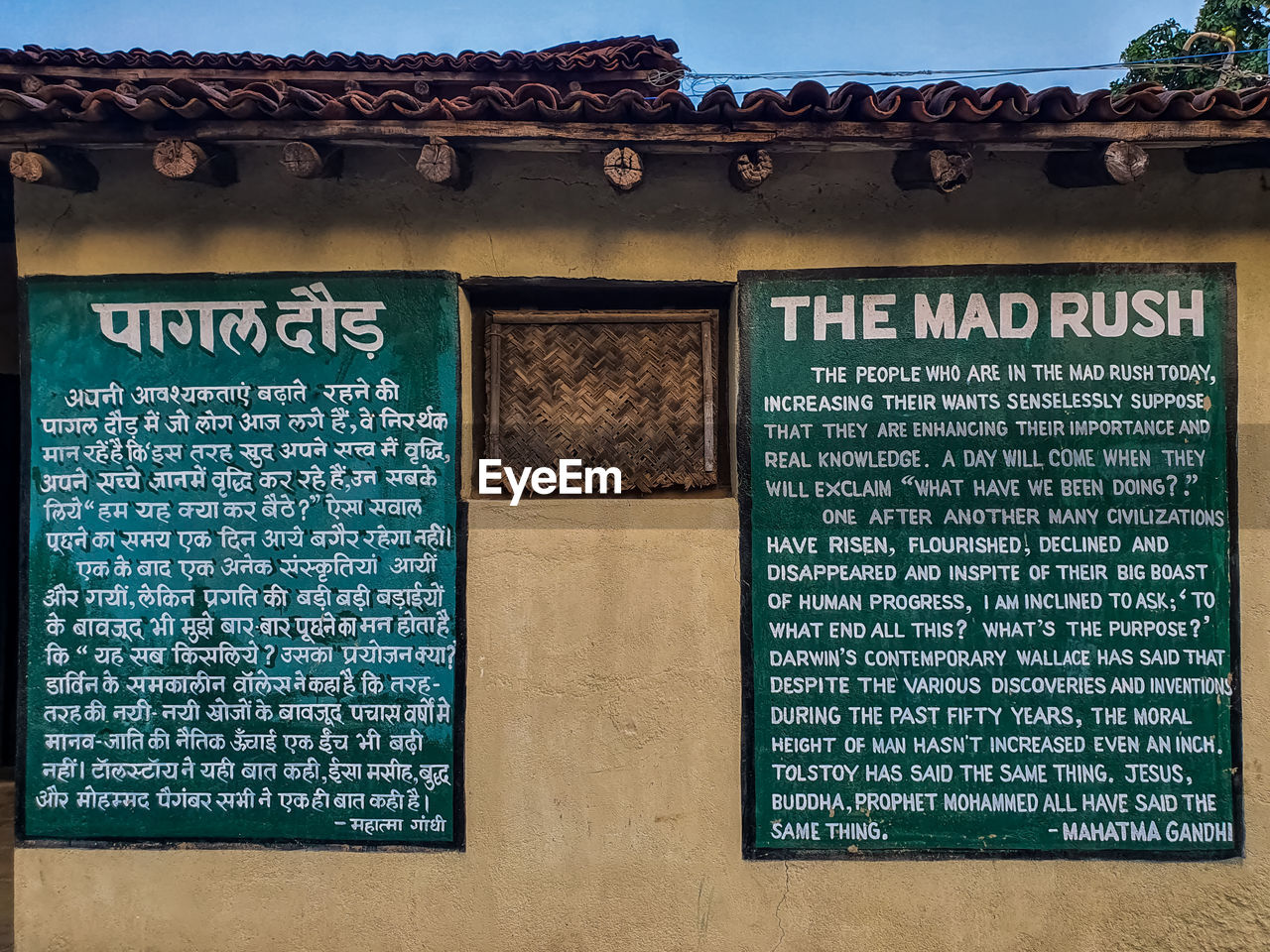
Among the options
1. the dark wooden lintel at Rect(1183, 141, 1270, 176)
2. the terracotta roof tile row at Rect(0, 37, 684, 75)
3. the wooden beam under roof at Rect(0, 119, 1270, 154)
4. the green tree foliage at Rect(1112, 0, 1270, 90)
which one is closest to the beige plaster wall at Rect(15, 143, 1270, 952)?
the dark wooden lintel at Rect(1183, 141, 1270, 176)

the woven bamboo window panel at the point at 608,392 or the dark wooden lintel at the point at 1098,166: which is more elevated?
the dark wooden lintel at the point at 1098,166

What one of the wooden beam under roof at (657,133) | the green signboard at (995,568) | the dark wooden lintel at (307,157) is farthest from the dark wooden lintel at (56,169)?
the green signboard at (995,568)

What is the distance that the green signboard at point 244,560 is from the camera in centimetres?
320

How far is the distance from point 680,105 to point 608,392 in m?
1.22

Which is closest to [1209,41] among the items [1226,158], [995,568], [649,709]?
[1226,158]

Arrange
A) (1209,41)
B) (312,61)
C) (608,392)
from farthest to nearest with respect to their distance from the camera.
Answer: (1209,41) → (312,61) → (608,392)

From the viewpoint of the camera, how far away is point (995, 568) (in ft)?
10.4

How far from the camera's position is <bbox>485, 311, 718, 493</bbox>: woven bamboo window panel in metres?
3.34

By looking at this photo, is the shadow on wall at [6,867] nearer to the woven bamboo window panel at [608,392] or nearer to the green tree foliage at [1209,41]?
the woven bamboo window panel at [608,392]

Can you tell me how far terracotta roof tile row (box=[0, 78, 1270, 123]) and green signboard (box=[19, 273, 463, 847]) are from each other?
0.71m

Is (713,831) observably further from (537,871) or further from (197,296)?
(197,296)

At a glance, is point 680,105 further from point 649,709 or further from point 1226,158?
point 649,709

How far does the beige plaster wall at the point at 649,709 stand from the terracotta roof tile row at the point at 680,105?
43 centimetres

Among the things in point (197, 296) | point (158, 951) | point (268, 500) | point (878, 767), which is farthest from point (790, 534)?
point (158, 951)
